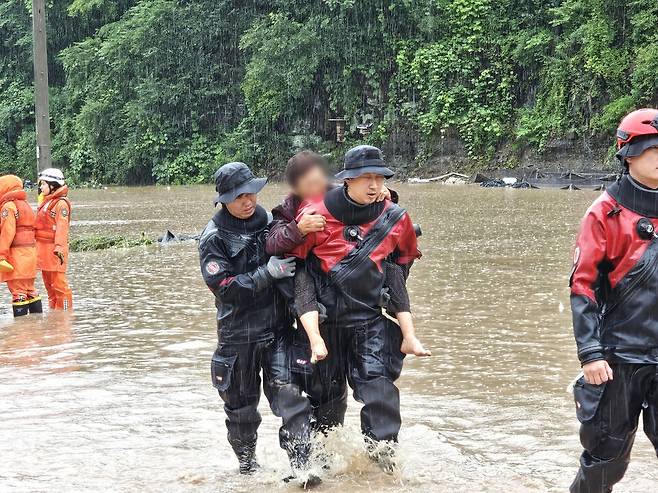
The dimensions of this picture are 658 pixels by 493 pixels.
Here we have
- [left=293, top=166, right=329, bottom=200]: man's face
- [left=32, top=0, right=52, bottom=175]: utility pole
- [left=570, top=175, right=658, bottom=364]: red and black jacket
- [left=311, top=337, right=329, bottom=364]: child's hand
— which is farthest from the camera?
[left=32, top=0, right=52, bottom=175]: utility pole

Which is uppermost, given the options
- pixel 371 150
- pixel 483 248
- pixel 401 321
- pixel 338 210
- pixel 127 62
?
pixel 127 62

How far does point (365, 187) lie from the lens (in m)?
4.83

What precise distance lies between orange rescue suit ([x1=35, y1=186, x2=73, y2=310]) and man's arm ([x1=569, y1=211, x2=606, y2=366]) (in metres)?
8.12

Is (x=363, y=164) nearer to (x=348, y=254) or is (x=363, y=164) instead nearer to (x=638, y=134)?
(x=348, y=254)

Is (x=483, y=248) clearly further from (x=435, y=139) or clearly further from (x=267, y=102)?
(x=267, y=102)

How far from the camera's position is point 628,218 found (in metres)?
3.93

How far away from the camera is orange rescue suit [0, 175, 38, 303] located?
10.5 meters

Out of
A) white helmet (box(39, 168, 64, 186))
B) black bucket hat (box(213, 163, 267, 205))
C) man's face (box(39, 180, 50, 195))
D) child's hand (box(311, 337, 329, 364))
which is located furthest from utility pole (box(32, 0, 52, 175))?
child's hand (box(311, 337, 329, 364))

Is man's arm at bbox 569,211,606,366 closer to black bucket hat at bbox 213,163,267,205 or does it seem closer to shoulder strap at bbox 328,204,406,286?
shoulder strap at bbox 328,204,406,286

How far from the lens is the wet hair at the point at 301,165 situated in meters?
5.05

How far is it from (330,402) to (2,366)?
4054 mm

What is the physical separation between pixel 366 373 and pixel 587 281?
4.51 ft

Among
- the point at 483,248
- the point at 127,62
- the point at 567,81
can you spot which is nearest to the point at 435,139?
the point at 567,81

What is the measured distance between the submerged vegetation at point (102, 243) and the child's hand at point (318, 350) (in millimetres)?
13053
